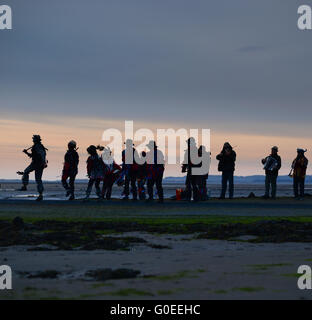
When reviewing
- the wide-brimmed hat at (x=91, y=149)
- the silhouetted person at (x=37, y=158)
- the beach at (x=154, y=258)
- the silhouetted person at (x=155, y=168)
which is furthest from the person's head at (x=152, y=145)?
the beach at (x=154, y=258)

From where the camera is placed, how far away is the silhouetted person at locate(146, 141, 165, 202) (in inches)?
1067

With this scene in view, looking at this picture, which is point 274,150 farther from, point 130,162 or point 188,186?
point 130,162

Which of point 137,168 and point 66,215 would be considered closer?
point 66,215

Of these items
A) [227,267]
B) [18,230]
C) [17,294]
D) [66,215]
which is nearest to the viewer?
[17,294]

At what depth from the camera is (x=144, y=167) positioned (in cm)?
2869

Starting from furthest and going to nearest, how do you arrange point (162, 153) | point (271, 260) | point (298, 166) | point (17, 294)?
point (298, 166) < point (162, 153) < point (271, 260) < point (17, 294)

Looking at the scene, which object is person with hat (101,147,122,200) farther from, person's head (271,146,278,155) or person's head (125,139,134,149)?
person's head (271,146,278,155)

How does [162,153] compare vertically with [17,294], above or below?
above

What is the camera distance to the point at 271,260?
9.43 meters

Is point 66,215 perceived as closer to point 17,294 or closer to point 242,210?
point 242,210

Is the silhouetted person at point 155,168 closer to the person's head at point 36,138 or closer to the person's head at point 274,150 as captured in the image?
the person's head at point 36,138

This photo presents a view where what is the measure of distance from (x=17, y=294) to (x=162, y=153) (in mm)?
20923

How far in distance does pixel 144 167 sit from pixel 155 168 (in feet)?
5.37

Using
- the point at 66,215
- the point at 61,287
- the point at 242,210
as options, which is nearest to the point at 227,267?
the point at 61,287
